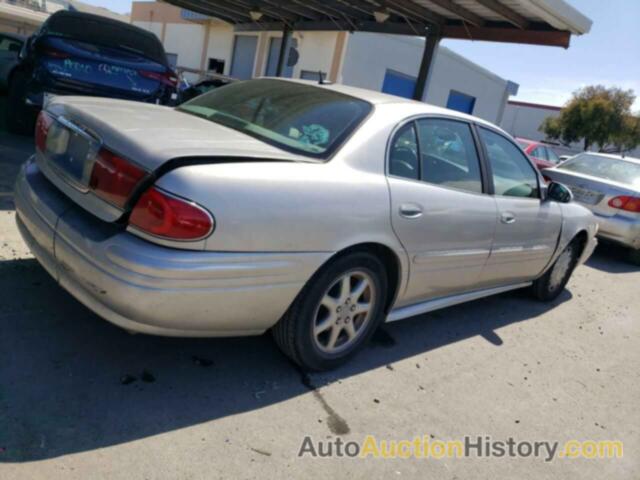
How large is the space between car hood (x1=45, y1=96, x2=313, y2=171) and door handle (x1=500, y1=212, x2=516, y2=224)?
1752 millimetres

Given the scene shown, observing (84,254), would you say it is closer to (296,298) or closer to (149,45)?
(296,298)

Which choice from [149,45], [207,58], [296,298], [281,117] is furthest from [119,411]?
[207,58]

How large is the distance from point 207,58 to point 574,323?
77.5ft

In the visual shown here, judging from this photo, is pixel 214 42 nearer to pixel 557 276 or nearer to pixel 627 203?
pixel 627 203

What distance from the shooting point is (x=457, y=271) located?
11.7 feet

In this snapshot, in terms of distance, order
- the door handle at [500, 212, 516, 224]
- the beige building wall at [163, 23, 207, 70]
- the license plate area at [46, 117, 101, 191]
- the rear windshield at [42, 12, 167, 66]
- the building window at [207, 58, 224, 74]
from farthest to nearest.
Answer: the beige building wall at [163, 23, 207, 70] < the building window at [207, 58, 224, 74] < the rear windshield at [42, 12, 167, 66] < the door handle at [500, 212, 516, 224] < the license plate area at [46, 117, 101, 191]

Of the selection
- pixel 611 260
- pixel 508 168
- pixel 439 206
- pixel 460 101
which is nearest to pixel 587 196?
pixel 611 260

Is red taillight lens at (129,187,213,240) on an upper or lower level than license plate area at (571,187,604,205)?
lower

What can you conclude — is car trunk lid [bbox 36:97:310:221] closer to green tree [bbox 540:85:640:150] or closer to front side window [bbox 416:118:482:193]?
front side window [bbox 416:118:482:193]

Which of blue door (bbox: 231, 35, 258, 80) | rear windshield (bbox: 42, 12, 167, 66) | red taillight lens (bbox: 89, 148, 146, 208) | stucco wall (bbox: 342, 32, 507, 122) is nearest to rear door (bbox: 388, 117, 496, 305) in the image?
red taillight lens (bbox: 89, 148, 146, 208)

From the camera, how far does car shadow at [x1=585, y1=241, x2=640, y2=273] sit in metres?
7.28

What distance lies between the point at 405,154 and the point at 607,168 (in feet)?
20.7

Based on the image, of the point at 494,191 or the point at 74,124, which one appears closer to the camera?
the point at 74,124

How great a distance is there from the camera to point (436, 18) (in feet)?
30.1
